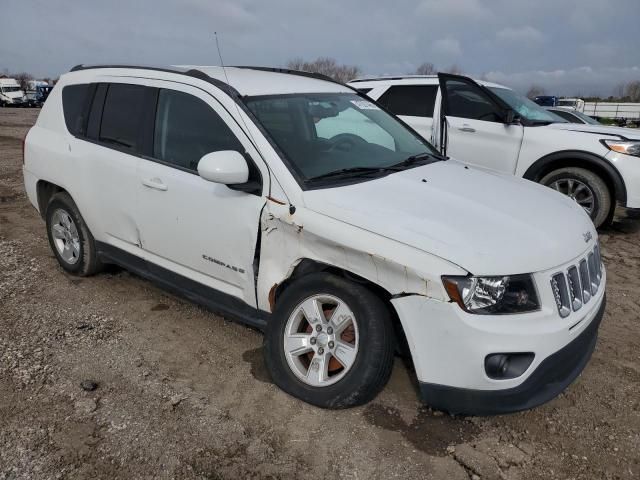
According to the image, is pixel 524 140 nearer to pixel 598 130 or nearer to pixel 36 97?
pixel 598 130

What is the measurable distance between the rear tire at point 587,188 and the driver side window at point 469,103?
994mm

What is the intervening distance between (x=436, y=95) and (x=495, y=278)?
4.95 m

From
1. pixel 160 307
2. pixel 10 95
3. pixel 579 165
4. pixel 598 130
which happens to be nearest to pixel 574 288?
pixel 160 307

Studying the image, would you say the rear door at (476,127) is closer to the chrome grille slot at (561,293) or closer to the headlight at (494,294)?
the chrome grille slot at (561,293)

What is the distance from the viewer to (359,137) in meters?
3.54

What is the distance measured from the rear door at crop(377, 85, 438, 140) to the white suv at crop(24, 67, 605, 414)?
2.83 m

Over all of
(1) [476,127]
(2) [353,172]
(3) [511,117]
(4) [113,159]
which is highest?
(3) [511,117]

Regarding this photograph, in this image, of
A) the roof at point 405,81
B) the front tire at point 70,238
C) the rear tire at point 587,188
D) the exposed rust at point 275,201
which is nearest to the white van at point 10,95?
the roof at point 405,81

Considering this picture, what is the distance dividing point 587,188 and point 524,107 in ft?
4.37

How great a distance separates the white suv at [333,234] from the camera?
7.64ft

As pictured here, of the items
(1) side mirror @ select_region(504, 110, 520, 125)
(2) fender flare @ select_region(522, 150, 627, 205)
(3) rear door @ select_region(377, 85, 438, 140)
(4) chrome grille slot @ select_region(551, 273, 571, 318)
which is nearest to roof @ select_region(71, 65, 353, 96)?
(4) chrome grille slot @ select_region(551, 273, 571, 318)

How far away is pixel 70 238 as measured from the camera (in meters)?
4.48

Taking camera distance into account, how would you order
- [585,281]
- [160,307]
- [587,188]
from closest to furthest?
[585,281]
[160,307]
[587,188]

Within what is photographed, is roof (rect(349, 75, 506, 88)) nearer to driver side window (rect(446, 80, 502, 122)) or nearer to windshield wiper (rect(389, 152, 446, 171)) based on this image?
A: driver side window (rect(446, 80, 502, 122))
